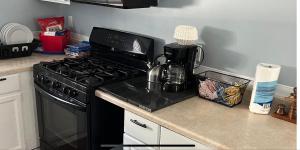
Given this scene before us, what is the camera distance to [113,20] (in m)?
2.50

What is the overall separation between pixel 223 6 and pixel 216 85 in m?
0.49

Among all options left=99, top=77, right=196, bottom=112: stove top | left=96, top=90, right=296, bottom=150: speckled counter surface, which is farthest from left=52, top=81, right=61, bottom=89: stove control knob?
left=96, top=90, right=296, bottom=150: speckled counter surface

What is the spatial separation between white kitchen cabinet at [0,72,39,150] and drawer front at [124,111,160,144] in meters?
1.05

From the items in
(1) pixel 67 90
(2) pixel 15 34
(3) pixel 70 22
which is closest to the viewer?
(1) pixel 67 90

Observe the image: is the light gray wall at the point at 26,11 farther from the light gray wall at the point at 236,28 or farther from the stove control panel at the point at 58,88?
the light gray wall at the point at 236,28

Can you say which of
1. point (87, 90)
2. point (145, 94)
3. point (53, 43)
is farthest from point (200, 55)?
point (53, 43)

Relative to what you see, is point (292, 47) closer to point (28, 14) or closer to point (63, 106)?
point (63, 106)

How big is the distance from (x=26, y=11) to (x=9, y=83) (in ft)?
2.87

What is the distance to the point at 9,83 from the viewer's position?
7.17 ft

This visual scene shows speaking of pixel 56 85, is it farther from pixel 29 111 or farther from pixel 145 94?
pixel 145 94

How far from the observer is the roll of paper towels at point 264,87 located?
1.52 meters

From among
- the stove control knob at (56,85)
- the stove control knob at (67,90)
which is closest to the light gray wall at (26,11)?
the stove control knob at (56,85)

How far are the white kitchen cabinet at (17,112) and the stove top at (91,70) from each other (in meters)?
0.25

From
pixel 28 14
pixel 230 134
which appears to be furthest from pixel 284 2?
pixel 28 14
